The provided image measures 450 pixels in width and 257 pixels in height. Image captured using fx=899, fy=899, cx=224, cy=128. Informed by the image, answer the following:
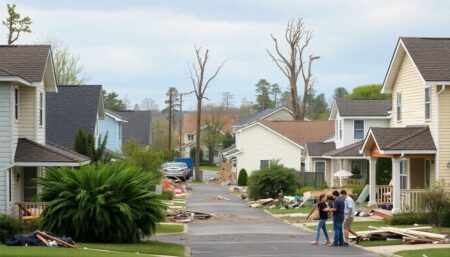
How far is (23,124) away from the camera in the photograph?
117ft

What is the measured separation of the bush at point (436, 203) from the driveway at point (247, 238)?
464 cm

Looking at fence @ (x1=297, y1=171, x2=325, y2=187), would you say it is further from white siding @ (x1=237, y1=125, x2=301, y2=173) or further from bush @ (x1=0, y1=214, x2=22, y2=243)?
bush @ (x1=0, y1=214, x2=22, y2=243)

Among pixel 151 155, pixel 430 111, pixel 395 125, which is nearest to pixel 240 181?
pixel 151 155

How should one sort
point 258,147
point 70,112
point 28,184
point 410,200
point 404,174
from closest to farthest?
point 28,184 → point 410,200 → point 404,174 → point 70,112 → point 258,147

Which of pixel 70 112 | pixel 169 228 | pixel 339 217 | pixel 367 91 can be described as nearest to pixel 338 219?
pixel 339 217

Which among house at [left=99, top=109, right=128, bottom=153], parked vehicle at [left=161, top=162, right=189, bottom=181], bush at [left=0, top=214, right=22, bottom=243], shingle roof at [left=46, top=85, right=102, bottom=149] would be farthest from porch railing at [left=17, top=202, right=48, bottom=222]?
parked vehicle at [left=161, top=162, right=189, bottom=181]

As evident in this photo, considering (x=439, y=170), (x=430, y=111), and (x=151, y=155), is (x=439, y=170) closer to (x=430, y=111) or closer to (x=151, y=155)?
(x=430, y=111)

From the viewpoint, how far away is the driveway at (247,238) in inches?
1067

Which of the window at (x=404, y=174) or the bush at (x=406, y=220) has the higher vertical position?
the window at (x=404, y=174)

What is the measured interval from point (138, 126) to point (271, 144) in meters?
24.0

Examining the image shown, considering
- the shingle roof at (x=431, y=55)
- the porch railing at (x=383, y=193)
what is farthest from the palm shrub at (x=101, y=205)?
the porch railing at (x=383, y=193)

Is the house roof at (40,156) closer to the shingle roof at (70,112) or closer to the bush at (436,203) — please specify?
the bush at (436,203)

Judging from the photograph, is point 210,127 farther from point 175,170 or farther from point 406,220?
point 406,220

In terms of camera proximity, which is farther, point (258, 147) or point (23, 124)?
point (258, 147)
